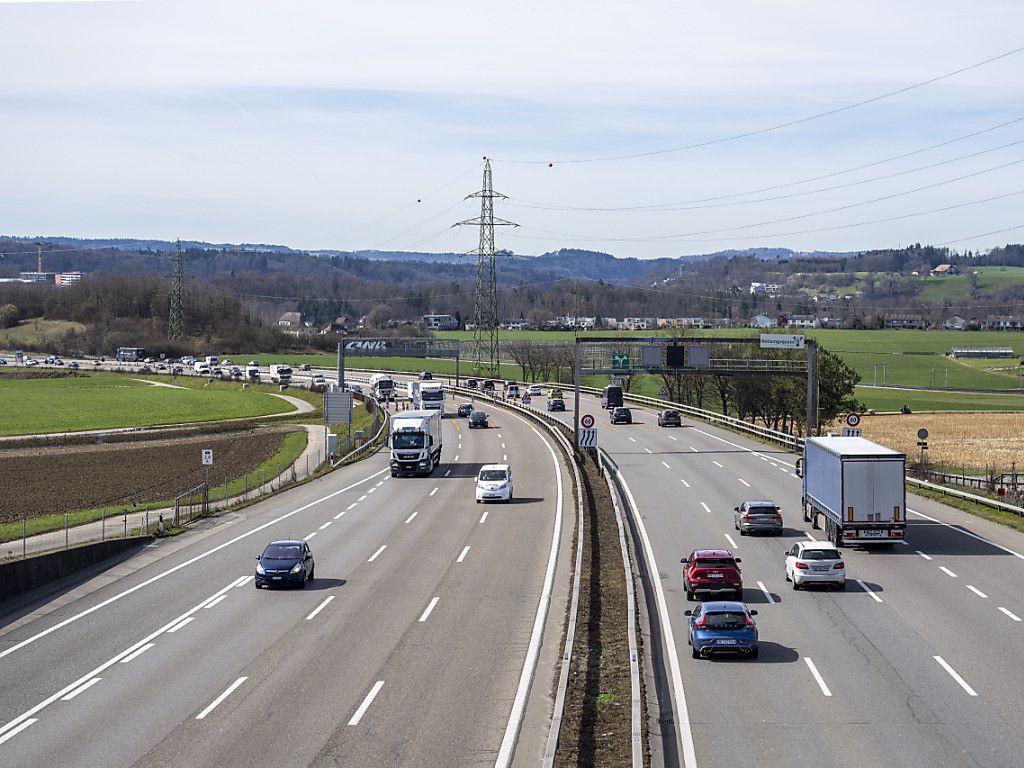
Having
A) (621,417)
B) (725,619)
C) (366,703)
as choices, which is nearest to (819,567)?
(725,619)

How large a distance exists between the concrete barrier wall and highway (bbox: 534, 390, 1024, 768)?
18.2 metres

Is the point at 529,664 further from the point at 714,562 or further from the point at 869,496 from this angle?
the point at 869,496

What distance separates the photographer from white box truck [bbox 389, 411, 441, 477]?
63.6 meters

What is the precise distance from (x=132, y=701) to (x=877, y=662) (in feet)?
49.7

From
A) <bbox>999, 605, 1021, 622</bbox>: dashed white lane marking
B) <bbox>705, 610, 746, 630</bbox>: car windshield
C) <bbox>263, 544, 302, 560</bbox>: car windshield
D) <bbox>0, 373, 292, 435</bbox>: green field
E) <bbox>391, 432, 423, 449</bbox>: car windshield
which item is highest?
<bbox>391, 432, 423, 449</bbox>: car windshield

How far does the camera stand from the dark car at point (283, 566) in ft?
111

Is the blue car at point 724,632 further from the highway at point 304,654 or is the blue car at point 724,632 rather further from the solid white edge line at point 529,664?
the solid white edge line at point 529,664

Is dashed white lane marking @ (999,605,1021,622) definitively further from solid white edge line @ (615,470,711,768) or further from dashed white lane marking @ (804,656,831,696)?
solid white edge line @ (615,470,711,768)

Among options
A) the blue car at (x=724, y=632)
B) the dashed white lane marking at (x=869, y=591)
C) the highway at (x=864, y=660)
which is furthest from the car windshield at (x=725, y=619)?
the dashed white lane marking at (x=869, y=591)

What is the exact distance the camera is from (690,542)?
136 feet

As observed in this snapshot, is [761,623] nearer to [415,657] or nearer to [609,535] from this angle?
[415,657]

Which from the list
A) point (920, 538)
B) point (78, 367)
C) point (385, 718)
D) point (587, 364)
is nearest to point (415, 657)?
point (385, 718)

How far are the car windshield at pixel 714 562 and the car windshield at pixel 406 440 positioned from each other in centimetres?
3388

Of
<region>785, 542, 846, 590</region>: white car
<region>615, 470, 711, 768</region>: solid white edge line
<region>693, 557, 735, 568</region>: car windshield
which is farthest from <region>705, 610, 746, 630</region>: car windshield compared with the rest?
<region>785, 542, 846, 590</region>: white car
